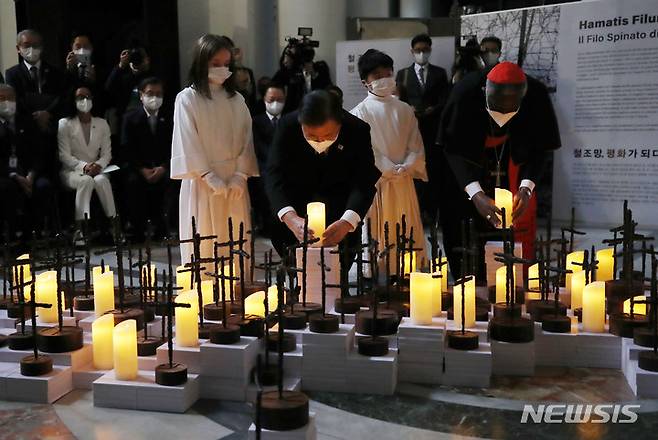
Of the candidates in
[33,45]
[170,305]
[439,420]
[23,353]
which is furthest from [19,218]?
[439,420]

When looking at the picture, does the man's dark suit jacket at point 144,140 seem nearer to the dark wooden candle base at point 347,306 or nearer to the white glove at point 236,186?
the white glove at point 236,186

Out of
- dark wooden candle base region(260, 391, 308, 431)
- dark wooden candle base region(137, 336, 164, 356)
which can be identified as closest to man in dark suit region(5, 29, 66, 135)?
dark wooden candle base region(137, 336, 164, 356)

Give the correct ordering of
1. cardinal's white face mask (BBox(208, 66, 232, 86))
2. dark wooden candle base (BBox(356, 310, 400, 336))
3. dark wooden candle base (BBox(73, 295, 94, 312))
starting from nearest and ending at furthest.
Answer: dark wooden candle base (BBox(356, 310, 400, 336)) → dark wooden candle base (BBox(73, 295, 94, 312)) → cardinal's white face mask (BBox(208, 66, 232, 86))

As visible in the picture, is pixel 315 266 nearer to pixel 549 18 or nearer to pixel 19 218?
pixel 19 218

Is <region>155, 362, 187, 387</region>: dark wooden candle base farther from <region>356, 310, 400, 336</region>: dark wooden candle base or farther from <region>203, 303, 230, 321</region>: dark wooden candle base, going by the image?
<region>356, 310, 400, 336</region>: dark wooden candle base

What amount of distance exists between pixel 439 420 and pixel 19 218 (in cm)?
485

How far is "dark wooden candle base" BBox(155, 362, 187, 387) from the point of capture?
3021 mm

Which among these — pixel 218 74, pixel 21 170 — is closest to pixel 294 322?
pixel 218 74

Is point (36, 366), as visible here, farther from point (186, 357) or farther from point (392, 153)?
point (392, 153)

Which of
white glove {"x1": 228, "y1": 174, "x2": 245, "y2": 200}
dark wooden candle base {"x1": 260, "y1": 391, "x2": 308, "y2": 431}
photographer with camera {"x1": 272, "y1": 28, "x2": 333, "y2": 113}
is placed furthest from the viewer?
photographer with camera {"x1": 272, "y1": 28, "x2": 333, "y2": 113}

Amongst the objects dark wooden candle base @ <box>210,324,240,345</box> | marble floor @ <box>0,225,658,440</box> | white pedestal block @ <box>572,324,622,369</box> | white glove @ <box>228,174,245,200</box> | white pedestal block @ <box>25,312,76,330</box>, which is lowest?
marble floor @ <box>0,225,658,440</box>

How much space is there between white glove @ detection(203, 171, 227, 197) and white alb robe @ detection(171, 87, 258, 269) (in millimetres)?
33

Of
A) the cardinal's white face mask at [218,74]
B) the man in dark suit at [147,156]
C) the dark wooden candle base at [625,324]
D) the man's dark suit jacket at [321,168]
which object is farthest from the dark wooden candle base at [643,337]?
the man in dark suit at [147,156]

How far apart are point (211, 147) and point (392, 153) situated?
1.19 m
